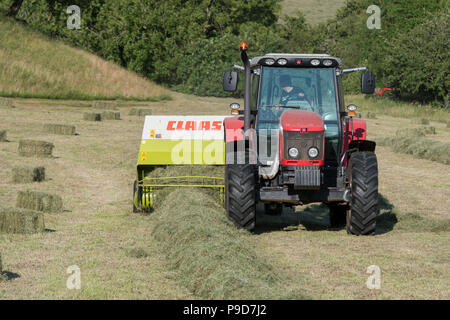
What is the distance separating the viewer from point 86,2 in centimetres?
5312

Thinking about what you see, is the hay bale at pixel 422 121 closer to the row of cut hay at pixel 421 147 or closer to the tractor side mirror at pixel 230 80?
the row of cut hay at pixel 421 147

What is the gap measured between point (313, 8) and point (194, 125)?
468 feet

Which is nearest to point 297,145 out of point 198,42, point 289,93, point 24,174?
point 289,93

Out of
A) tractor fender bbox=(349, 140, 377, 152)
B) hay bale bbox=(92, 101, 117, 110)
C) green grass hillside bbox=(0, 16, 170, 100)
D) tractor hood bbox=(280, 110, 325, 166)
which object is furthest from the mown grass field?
green grass hillside bbox=(0, 16, 170, 100)

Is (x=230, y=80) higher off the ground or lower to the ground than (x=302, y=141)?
higher

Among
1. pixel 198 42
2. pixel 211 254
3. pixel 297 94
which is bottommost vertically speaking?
pixel 211 254

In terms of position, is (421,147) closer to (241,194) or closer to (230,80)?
(230,80)

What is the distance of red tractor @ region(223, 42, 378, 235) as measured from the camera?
10.0 meters

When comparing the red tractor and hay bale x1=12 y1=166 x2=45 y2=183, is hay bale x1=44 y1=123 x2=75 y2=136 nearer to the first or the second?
hay bale x1=12 y1=166 x2=45 y2=183

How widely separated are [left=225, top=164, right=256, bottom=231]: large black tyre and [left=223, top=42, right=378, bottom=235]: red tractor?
0.01 m

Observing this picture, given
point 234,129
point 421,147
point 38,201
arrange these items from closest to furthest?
point 234,129, point 38,201, point 421,147

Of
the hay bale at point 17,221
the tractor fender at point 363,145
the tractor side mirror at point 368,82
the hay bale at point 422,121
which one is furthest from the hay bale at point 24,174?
the hay bale at point 422,121

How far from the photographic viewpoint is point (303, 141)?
999cm

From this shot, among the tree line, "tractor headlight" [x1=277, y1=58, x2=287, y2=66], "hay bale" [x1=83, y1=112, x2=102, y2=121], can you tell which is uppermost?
the tree line
